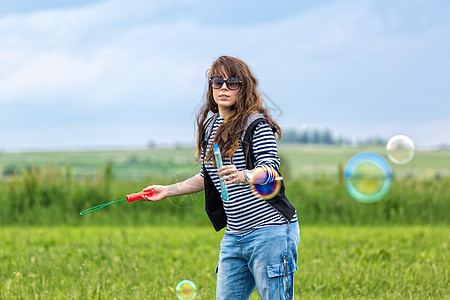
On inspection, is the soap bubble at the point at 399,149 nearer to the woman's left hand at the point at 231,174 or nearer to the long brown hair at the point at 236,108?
Answer: the long brown hair at the point at 236,108

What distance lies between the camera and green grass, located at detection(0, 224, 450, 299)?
5328mm

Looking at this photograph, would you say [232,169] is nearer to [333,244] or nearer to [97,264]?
[97,264]

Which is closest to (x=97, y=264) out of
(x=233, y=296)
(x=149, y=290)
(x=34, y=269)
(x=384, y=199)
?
(x=34, y=269)

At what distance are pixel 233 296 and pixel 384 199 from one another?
888cm

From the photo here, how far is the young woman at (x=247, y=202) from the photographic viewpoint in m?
3.28

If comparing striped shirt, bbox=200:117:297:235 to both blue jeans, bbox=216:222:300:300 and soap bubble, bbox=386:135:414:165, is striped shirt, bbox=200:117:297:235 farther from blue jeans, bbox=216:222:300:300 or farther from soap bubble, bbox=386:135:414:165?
soap bubble, bbox=386:135:414:165

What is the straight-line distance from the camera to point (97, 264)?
6332 mm

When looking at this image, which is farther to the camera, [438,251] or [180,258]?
[438,251]

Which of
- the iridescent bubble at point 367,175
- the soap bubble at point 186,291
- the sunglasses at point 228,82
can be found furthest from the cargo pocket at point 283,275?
the iridescent bubble at point 367,175

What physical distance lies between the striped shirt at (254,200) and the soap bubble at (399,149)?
10.5 feet

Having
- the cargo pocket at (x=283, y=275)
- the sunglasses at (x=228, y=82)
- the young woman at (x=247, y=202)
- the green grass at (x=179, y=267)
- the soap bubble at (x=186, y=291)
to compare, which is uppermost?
the sunglasses at (x=228, y=82)

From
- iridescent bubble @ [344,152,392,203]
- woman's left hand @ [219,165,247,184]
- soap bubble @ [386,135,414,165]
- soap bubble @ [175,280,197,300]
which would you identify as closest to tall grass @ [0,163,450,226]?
soap bubble @ [386,135,414,165]

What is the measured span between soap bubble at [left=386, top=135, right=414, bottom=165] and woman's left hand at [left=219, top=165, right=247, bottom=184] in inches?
144

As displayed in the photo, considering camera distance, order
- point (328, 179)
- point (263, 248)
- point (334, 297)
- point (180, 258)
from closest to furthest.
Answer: point (263, 248)
point (334, 297)
point (180, 258)
point (328, 179)
